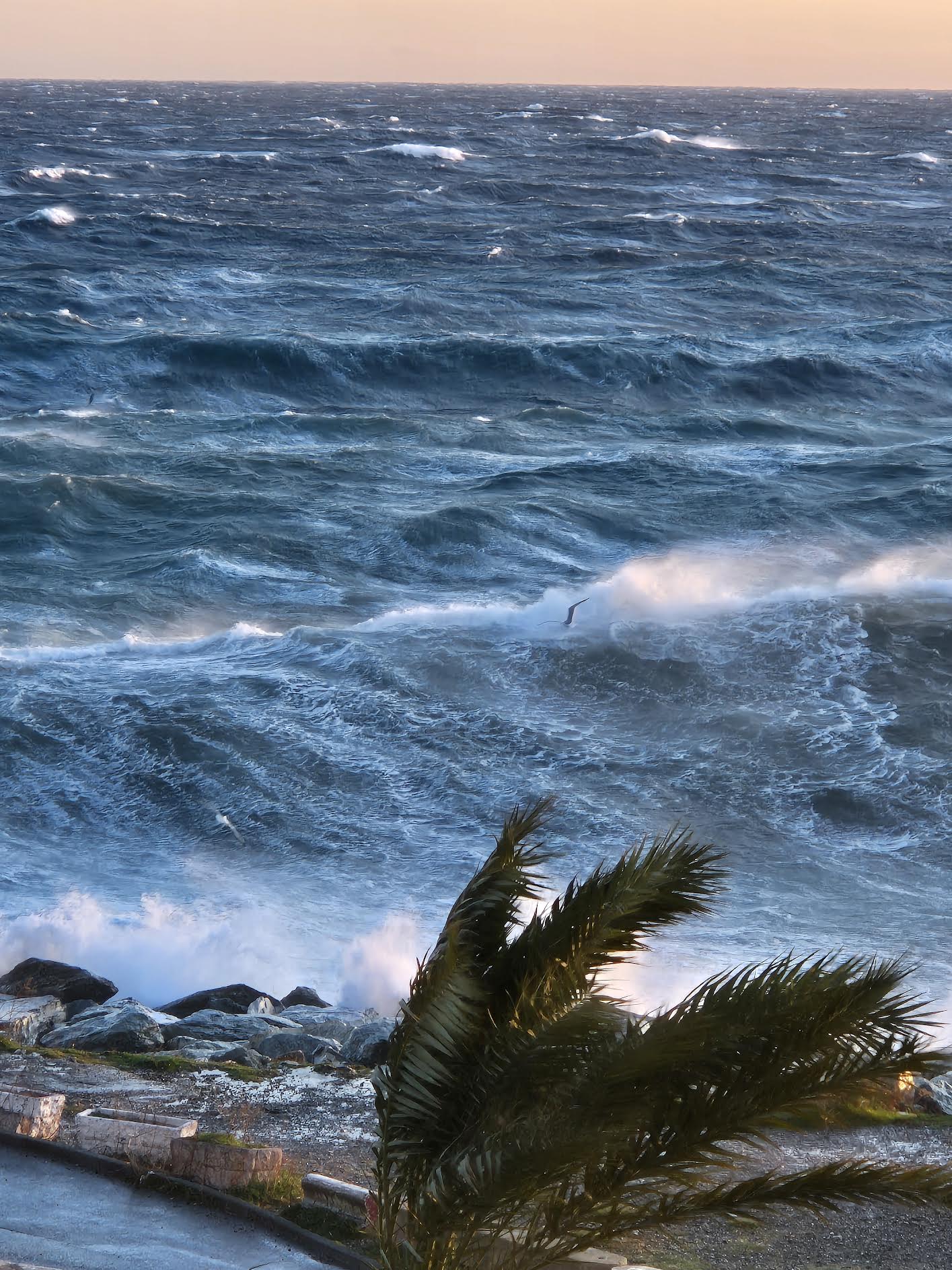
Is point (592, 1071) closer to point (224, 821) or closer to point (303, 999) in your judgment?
point (303, 999)

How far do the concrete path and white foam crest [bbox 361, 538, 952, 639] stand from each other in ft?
57.5

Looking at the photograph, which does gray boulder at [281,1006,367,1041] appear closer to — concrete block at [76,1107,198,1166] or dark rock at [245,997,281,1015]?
dark rock at [245,997,281,1015]

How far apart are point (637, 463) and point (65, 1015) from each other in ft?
88.3

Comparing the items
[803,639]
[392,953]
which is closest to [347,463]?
[803,639]

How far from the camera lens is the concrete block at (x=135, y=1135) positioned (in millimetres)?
9406

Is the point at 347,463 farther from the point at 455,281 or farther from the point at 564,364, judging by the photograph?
the point at 455,281

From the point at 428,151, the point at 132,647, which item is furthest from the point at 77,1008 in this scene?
the point at 428,151

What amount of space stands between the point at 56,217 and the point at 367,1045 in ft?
229

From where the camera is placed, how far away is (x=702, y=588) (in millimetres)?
28219

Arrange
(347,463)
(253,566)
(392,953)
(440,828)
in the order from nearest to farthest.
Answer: (392,953)
(440,828)
(253,566)
(347,463)

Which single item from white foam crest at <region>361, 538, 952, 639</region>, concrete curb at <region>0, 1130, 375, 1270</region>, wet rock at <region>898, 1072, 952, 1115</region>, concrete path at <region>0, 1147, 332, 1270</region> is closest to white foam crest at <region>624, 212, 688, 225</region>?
white foam crest at <region>361, 538, 952, 639</region>

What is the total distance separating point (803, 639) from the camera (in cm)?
2539

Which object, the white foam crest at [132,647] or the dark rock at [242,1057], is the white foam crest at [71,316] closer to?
the white foam crest at [132,647]

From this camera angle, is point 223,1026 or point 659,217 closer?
point 223,1026
